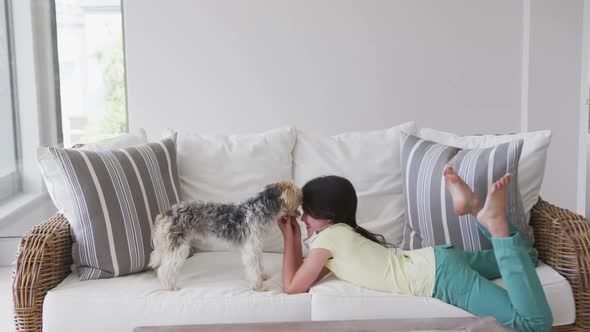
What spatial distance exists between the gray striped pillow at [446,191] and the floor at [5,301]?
6.26ft

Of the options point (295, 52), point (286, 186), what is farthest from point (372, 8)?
point (286, 186)

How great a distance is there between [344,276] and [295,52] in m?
2.10

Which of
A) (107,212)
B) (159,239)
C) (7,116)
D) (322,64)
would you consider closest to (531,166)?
(159,239)

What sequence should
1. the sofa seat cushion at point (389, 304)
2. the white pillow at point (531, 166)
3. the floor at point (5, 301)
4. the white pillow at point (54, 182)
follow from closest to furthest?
the sofa seat cushion at point (389, 304)
the white pillow at point (54, 182)
the white pillow at point (531, 166)
the floor at point (5, 301)

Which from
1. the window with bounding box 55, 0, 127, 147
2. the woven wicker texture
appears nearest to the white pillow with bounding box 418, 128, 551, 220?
the woven wicker texture

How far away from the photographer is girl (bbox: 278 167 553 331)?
199cm

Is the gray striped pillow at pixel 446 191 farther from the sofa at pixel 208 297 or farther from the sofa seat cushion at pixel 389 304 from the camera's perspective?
the sofa seat cushion at pixel 389 304

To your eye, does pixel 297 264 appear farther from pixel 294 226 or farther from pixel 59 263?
→ pixel 59 263

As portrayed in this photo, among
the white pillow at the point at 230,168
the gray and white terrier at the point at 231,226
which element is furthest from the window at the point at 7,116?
the gray and white terrier at the point at 231,226

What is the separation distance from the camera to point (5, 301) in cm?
336

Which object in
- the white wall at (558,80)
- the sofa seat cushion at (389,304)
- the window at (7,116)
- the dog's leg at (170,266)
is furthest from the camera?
the window at (7,116)

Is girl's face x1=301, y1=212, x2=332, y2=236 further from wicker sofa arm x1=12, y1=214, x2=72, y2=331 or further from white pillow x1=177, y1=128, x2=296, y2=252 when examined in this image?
wicker sofa arm x1=12, y1=214, x2=72, y2=331

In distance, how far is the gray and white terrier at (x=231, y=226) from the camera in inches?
86.5

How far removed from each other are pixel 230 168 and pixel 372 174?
0.60 meters
